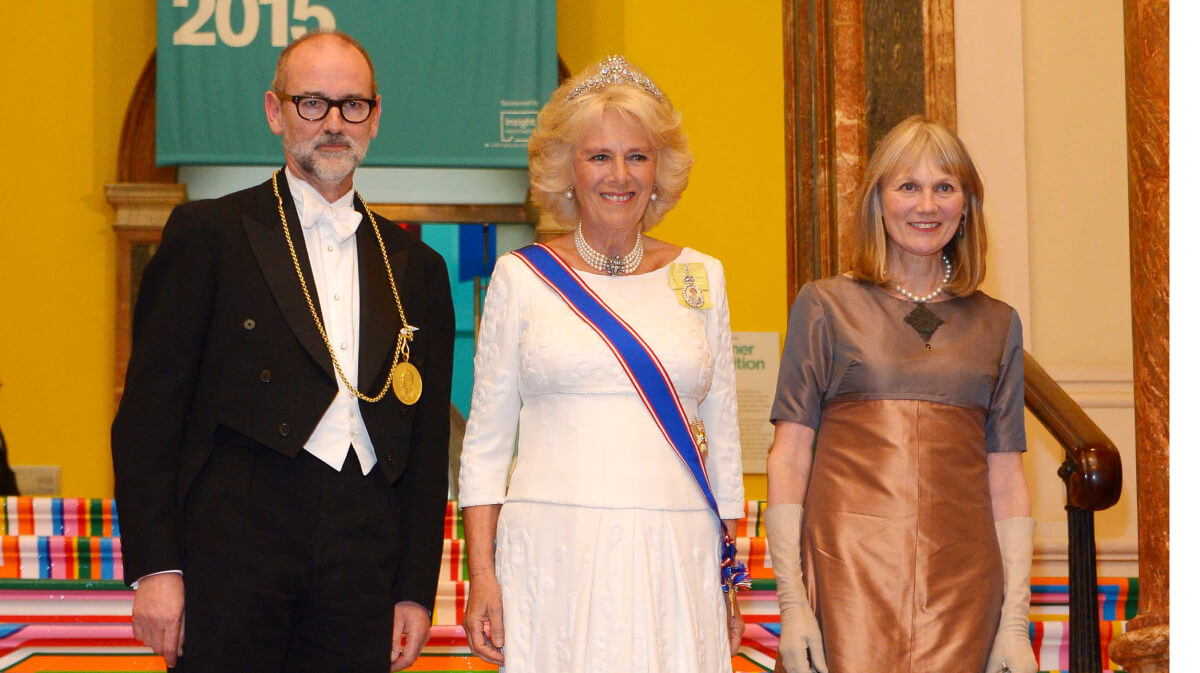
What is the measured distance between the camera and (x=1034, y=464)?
15.7 feet

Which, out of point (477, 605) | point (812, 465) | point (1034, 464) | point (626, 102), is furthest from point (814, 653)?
point (1034, 464)

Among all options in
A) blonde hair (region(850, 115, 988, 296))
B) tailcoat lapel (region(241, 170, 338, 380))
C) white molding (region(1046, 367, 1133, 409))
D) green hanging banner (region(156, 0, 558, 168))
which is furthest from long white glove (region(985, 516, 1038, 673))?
green hanging banner (region(156, 0, 558, 168))

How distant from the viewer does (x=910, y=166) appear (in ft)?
8.63

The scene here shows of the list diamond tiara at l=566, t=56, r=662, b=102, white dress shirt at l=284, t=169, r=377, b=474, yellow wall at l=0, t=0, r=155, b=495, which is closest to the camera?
white dress shirt at l=284, t=169, r=377, b=474

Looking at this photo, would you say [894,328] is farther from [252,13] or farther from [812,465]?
[252,13]

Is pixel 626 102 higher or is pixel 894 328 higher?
pixel 626 102

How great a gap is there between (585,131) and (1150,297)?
1512mm

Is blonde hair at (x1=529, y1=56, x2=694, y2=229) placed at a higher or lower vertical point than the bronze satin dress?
higher

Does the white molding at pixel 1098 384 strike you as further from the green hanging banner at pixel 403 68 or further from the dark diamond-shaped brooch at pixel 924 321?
the green hanging banner at pixel 403 68

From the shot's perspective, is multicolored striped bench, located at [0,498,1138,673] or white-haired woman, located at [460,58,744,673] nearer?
white-haired woman, located at [460,58,744,673]

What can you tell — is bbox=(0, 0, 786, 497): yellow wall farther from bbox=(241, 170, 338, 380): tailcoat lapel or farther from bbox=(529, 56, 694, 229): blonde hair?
bbox=(241, 170, 338, 380): tailcoat lapel

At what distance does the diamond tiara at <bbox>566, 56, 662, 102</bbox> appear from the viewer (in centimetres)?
274

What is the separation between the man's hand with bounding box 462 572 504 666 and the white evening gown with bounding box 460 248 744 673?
23mm

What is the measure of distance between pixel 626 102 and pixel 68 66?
6243mm
